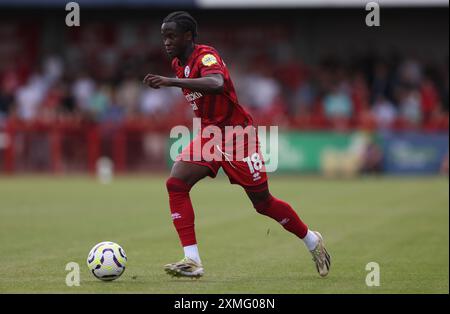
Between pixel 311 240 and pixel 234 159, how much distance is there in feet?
3.67

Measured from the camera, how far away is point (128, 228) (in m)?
13.2

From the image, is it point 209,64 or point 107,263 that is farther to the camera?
point 209,64

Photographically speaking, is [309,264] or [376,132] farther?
[376,132]

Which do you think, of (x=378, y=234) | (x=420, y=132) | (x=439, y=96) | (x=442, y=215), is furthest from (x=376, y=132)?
(x=378, y=234)

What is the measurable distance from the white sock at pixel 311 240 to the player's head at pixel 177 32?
2.16 m

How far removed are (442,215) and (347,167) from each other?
1092cm

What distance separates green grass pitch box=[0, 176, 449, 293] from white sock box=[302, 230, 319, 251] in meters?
0.31

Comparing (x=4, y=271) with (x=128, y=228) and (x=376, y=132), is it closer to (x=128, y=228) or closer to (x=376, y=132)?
(x=128, y=228)

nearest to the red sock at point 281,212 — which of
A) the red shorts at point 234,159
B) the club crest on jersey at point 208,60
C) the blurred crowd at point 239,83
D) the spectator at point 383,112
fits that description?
the red shorts at point 234,159

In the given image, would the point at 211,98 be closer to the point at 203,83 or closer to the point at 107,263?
the point at 203,83

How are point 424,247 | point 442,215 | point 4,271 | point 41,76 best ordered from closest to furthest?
point 4,271, point 424,247, point 442,215, point 41,76

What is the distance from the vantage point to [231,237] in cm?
1219

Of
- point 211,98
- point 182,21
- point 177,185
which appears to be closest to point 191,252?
point 177,185

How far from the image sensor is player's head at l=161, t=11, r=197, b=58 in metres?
8.34
